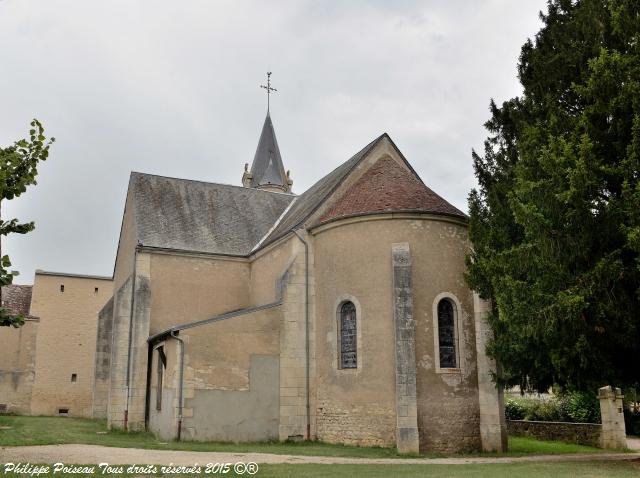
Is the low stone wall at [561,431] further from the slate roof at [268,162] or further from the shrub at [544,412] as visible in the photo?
the slate roof at [268,162]

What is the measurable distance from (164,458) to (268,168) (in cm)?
3538

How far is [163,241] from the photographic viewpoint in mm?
22625

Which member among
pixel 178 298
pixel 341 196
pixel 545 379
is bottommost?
pixel 545 379

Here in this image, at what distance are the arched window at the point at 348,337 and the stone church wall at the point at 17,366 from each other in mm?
21243

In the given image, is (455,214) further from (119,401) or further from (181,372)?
(119,401)

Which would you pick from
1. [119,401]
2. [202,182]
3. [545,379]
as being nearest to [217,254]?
[202,182]

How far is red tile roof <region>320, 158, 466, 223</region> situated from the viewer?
1767 cm

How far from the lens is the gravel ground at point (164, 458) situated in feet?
36.9

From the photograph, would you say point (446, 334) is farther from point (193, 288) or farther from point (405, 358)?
point (193, 288)

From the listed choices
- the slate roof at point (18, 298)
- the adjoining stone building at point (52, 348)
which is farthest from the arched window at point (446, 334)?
the slate roof at point (18, 298)

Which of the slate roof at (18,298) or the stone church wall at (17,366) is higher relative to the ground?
the slate roof at (18,298)

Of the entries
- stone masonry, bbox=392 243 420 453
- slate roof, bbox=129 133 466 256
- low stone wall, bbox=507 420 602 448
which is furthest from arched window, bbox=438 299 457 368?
low stone wall, bbox=507 420 602 448

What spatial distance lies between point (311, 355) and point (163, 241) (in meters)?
7.93

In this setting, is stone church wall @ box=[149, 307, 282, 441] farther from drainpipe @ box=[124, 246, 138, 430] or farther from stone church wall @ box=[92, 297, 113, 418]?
stone church wall @ box=[92, 297, 113, 418]
